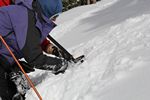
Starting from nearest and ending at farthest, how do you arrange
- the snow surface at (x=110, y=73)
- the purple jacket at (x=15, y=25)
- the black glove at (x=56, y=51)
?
the snow surface at (x=110, y=73), the purple jacket at (x=15, y=25), the black glove at (x=56, y=51)

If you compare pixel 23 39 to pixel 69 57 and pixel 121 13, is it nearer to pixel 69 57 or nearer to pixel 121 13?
pixel 69 57

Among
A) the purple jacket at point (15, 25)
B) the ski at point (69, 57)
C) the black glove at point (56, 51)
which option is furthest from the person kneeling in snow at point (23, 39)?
the black glove at point (56, 51)

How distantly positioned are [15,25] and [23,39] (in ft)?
0.68

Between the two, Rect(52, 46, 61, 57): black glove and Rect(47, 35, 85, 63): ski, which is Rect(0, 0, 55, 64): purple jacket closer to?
Rect(47, 35, 85, 63): ski

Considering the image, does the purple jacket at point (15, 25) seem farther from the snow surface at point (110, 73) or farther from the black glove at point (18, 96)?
the snow surface at point (110, 73)

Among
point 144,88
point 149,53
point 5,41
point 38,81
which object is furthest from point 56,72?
point 144,88

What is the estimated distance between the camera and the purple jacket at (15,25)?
17.9 ft

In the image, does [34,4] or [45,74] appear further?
[45,74]

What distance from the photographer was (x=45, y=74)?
6668 mm

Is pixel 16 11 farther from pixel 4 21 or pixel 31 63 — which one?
pixel 31 63

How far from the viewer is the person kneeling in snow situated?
550 cm

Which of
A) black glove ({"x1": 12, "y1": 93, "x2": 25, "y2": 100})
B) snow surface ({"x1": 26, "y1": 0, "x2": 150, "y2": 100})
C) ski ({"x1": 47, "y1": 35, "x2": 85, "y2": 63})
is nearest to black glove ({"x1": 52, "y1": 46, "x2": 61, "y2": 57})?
ski ({"x1": 47, "y1": 35, "x2": 85, "y2": 63})

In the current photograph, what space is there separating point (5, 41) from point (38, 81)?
3.89 feet

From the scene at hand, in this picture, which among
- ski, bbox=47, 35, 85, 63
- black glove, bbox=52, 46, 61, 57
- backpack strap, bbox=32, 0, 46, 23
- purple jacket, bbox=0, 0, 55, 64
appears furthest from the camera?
black glove, bbox=52, 46, 61, 57
